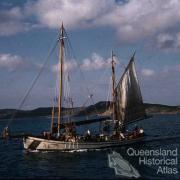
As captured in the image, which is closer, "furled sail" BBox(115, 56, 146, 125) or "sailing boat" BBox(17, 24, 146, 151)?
"sailing boat" BBox(17, 24, 146, 151)

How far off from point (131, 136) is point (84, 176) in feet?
93.1

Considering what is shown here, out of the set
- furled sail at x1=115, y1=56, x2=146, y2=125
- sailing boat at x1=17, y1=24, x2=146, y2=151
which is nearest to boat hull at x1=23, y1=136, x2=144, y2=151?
sailing boat at x1=17, y1=24, x2=146, y2=151

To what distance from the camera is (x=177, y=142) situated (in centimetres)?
7725

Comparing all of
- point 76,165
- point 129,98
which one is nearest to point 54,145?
point 76,165

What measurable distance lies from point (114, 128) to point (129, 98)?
589 cm

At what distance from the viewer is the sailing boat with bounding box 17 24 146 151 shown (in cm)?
6544

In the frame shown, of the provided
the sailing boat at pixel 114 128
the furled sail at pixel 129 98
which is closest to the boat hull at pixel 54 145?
the sailing boat at pixel 114 128

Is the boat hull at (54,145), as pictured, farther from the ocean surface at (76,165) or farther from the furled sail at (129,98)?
the furled sail at (129,98)

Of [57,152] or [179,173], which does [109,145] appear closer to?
[57,152]

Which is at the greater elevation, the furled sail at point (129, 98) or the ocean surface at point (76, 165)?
the furled sail at point (129, 98)

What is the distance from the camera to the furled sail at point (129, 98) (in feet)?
245

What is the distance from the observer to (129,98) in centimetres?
7531

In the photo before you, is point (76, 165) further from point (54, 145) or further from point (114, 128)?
point (114, 128)

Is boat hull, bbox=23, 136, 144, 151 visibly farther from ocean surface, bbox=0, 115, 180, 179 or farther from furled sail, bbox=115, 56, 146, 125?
furled sail, bbox=115, 56, 146, 125
